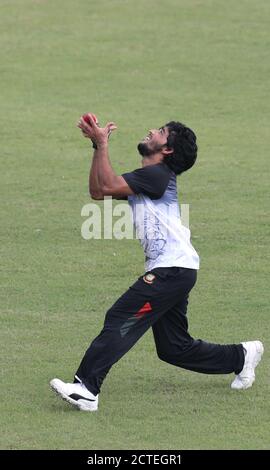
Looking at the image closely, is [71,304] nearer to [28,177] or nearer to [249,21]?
[28,177]

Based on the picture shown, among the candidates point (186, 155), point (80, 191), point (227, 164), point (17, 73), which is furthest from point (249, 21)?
point (186, 155)

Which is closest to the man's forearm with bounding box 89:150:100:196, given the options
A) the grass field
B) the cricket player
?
the cricket player

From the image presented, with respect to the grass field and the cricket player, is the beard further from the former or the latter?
the grass field

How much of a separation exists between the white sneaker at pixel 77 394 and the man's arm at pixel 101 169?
138 centimetres


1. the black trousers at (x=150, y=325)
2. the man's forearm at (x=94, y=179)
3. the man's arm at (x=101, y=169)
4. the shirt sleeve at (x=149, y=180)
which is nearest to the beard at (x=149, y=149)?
the shirt sleeve at (x=149, y=180)

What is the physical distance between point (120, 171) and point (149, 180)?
821 centimetres

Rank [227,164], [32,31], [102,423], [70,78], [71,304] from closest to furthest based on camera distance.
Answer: [102,423] → [71,304] → [227,164] → [70,78] → [32,31]

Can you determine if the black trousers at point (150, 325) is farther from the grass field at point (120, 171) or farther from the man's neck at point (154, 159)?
the man's neck at point (154, 159)

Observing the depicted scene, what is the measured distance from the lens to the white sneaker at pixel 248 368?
9.34 m

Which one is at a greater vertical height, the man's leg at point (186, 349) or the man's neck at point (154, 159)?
the man's neck at point (154, 159)

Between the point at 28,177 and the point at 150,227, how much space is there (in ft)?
27.1

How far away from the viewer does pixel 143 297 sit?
889 cm

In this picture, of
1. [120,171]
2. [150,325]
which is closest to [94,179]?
[150,325]

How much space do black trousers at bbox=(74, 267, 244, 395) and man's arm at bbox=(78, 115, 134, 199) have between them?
80 centimetres
